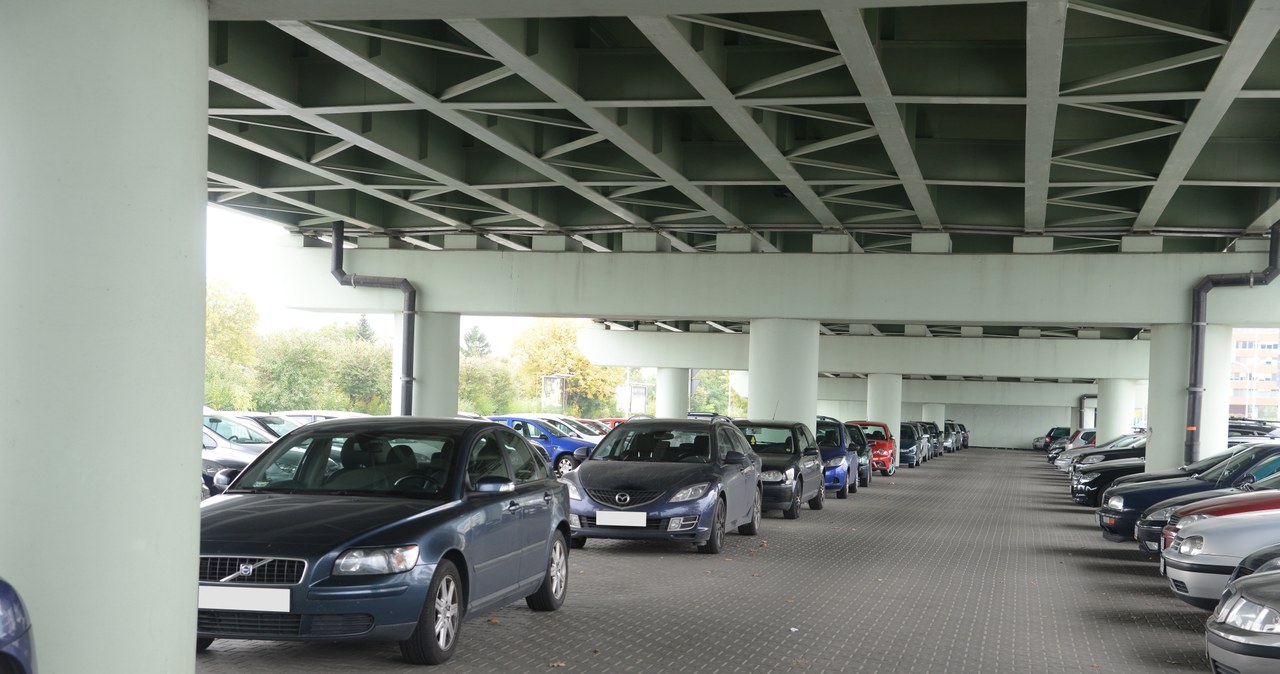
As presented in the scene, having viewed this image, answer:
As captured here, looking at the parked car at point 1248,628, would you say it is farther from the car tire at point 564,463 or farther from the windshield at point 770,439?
the car tire at point 564,463

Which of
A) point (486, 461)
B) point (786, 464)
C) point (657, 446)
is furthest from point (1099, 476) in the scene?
point (486, 461)

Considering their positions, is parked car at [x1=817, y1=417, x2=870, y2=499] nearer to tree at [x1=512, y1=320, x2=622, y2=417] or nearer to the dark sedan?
the dark sedan

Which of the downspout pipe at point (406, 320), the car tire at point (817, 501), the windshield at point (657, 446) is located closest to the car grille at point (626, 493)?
the windshield at point (657, 446)

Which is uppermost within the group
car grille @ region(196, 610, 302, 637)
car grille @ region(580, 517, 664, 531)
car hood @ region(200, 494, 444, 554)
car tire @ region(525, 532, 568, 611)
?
car hood @ region(200, 494, 444, 554)

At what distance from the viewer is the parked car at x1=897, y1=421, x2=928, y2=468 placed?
44.5 m

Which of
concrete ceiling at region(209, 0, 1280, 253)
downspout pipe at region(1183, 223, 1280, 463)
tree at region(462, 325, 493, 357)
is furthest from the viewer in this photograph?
tree at region(462, 325, 493, 357)

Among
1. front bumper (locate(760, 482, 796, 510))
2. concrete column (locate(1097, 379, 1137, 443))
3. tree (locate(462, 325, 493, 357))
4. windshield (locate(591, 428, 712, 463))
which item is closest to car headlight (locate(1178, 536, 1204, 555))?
windshield (locate(591, 428, 712, 463))

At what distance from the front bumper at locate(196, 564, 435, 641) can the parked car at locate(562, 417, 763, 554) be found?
204 inches

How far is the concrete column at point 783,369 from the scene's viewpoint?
23.8 meters

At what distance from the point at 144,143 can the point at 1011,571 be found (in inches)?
423

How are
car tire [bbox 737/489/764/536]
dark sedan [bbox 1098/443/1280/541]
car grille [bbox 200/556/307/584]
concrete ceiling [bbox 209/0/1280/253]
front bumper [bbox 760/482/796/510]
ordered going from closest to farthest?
1. car grille [bbox 200/556/307/584]
2. concrete ceiling [bbox 209/0/1280/253]
3. dark sedan [bbox 1098/443/1280/541]
4. car tire [bbox 737/489/764/536]
5. front bumper [bbox 760/482/796/510]

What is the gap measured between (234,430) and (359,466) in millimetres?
14507

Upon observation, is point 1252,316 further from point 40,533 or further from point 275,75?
point 40,533

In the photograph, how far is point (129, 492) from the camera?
5.36 metres
